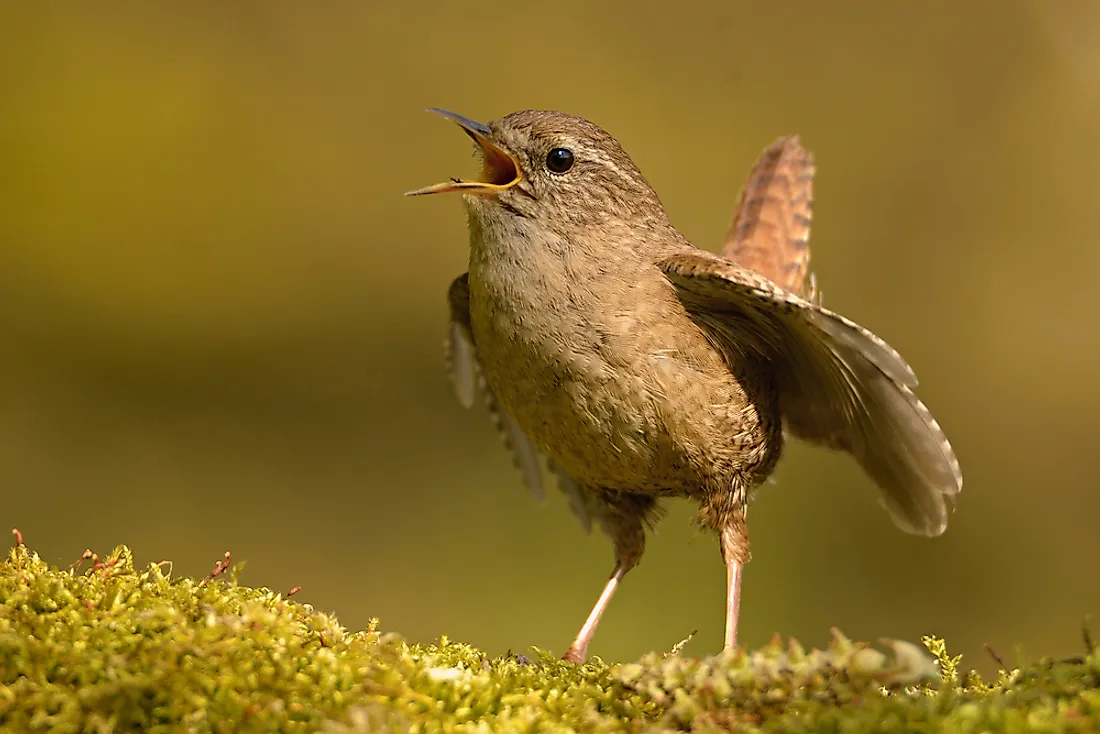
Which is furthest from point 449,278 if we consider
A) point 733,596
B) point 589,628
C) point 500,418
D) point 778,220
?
point 733,596

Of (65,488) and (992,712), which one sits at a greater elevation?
(65,488)

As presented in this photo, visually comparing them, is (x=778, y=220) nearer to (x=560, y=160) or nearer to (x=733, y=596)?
(x=560, y=160)

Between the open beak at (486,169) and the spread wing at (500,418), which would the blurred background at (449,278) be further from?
the open beak at (486,169)

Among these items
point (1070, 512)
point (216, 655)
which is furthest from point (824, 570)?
point (216, 655)

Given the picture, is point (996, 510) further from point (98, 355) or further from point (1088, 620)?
point (98, 355)

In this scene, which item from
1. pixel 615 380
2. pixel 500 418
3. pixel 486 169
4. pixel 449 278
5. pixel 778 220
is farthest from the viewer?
pixel 449 278

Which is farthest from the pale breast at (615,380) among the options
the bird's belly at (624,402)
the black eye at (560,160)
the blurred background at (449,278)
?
the blurred background at (449,278)
